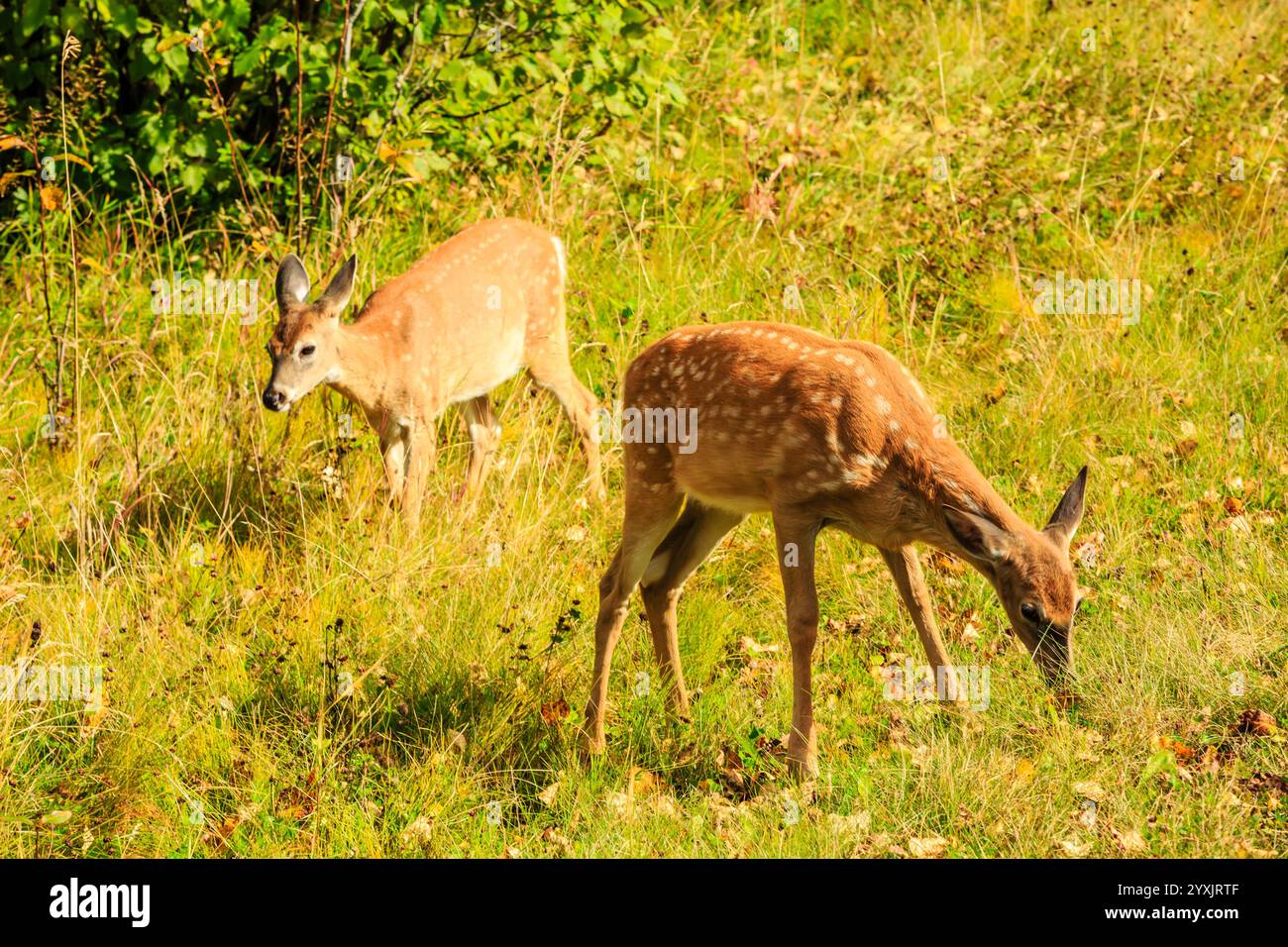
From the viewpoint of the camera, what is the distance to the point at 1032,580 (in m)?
5.07

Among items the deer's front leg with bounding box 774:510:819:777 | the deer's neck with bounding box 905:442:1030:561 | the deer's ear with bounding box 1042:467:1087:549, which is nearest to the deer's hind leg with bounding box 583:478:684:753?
the deer's front leg with bounding box 774:510:819:777

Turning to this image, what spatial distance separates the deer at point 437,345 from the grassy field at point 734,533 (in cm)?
16

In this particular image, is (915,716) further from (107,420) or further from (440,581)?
(107,420)

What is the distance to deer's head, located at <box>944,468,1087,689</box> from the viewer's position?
200 inches

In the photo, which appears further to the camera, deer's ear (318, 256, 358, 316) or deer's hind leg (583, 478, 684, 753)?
deer's ear (318, 256, 358, 316)

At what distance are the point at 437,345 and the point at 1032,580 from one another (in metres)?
3.41

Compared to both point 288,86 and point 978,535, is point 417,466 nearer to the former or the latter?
point 288,86

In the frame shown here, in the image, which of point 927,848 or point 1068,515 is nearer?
point 927,848

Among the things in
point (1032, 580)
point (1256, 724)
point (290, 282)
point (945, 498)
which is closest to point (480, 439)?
point (290, 282)

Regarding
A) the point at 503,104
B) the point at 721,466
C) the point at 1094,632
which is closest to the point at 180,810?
the point at 721,466

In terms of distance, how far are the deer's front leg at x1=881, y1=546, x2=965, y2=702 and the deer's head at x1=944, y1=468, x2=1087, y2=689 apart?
0.44 meters

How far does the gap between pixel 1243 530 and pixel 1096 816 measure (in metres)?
1.96

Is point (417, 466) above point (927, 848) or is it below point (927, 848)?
above

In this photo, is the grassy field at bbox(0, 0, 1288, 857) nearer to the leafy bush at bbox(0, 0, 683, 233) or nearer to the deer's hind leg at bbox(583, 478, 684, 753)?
the deer's hind leg at bbox(583, 478, 684, 753)
